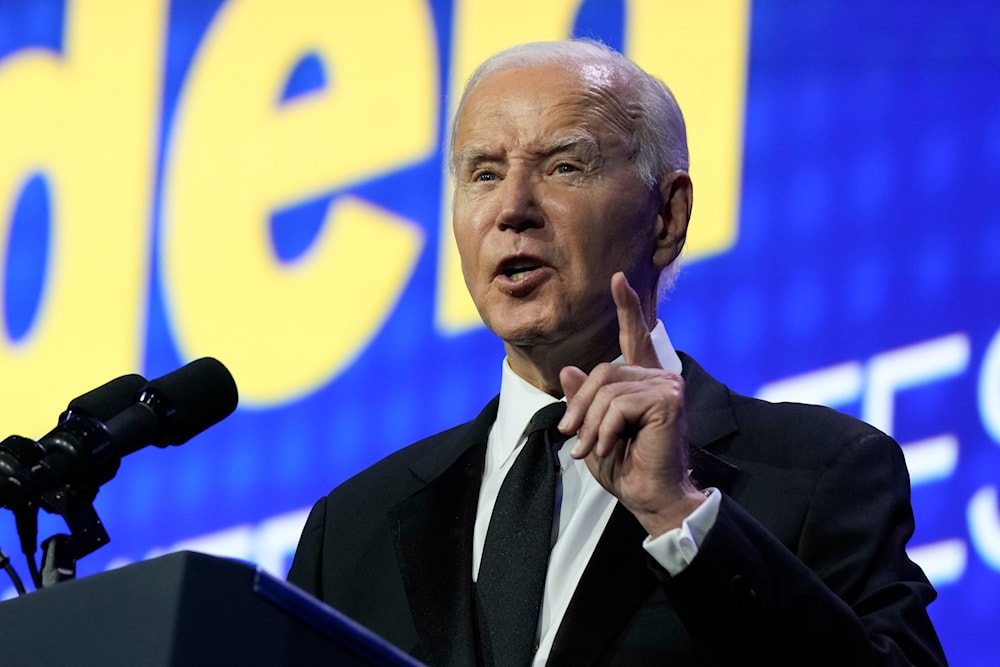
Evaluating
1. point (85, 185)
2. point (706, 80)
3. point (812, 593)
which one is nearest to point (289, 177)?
point (85, 185)

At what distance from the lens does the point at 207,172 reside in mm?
3508

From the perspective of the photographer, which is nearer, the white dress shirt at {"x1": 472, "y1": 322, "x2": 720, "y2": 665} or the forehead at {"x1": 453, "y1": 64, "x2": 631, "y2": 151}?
the white dress shirt at {"x1": 472, "y1": 322, "x2": 720, "y2": 665}

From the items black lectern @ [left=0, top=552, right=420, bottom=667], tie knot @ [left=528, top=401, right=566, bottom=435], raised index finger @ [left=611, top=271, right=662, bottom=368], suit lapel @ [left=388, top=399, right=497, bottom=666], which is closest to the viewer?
black lectern @ [left=0, top=552, right=420, bottom=667]

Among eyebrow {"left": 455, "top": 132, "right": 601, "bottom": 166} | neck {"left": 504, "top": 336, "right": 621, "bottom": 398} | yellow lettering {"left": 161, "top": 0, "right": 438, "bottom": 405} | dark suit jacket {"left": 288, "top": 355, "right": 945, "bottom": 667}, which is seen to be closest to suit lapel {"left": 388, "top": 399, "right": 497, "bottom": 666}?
dark suit jacket {"left": 288, "top": 355, "right": 945, "bottom": 667}

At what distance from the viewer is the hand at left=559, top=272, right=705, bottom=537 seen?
1.56 metres

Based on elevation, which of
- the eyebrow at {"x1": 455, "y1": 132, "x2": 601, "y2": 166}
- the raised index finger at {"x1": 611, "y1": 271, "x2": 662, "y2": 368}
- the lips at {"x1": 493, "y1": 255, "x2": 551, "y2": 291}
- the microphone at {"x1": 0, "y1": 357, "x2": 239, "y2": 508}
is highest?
the eyebrow at {"x1": 455, "y1": 132, "x2": 601, "y2": 166}

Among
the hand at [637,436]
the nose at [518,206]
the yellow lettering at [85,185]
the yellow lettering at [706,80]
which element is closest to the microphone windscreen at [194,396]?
the hand at [637,436]

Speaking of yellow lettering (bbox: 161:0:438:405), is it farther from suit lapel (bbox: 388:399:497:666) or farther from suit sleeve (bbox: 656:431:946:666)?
suit sleeve (bbox: 656:431:946:666)

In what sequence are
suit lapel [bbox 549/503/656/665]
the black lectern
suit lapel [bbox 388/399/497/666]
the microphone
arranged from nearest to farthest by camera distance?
the black lectern < the microphone < suit lapel [bbox 549/503/656/665] < suit lapel [bbox 388/399/497/666]

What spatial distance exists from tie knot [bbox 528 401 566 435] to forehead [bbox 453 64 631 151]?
37 centimetres

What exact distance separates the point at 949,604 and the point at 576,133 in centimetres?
96

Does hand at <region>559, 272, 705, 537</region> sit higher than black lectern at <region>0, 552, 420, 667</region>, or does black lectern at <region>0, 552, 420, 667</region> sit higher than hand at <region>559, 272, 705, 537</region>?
hand at <region>559, 272, 705, 537</region>

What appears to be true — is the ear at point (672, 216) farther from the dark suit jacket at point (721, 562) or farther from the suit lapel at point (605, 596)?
the suit lapel at point (605, 596)

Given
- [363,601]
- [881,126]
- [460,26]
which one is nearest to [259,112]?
[460,26]
